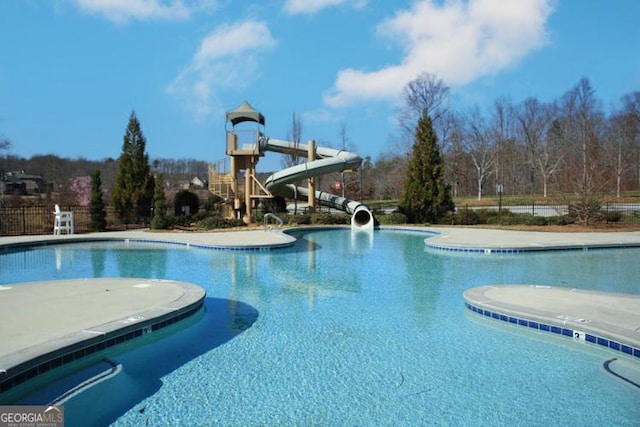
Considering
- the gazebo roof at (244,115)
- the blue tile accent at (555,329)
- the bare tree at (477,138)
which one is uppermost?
the bare tree at (477,138)

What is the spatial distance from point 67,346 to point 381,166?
2256 inches

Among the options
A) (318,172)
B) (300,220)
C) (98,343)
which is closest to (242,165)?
(300,220)

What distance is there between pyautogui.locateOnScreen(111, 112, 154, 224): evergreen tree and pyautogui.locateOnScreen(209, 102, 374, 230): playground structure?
3.53m

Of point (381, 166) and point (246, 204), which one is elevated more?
point (381, 166)

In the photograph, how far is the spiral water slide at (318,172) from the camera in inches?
920

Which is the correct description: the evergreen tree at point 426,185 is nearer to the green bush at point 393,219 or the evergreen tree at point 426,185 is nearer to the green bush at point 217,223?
the green bush at point 393,219

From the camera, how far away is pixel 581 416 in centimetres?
405

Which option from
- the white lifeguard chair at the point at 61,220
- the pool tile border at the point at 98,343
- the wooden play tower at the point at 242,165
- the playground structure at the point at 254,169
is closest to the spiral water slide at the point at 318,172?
the playground structure at the point at 254,169

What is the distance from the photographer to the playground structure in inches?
935

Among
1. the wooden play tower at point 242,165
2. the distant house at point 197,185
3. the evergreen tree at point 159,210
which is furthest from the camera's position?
the distant house at point 197,185

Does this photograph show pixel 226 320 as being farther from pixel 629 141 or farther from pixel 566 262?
pixel 629 141

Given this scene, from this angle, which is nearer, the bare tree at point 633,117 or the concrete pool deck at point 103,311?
the concrete pool deck at point 103,311

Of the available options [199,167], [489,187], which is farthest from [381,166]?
[199,167]

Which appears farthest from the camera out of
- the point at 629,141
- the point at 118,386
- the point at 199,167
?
the point at 199,167
